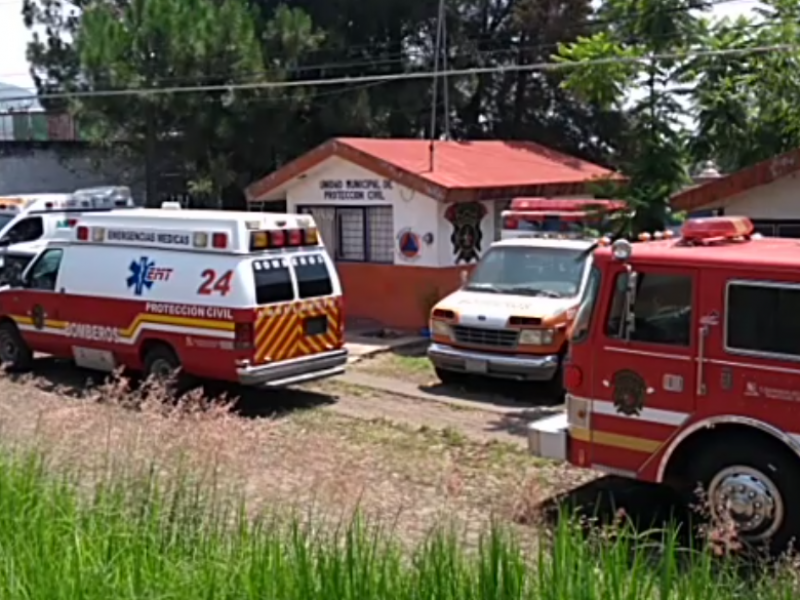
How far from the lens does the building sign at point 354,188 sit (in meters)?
19.4

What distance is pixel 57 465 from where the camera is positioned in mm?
6285

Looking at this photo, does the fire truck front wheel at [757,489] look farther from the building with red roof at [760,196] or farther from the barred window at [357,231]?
the barred window at [357,231]

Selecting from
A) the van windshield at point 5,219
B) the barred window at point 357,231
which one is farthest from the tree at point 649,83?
the van windshield at point 5,219

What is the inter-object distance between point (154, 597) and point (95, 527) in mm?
846

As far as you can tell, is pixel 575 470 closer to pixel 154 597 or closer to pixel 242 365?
pixel 242 365

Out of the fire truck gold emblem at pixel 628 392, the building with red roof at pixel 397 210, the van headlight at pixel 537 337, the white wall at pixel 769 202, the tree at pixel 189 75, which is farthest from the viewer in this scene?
the tree at pixel 189 75

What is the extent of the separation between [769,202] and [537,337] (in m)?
3.22

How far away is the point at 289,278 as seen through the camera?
1292 centimetres

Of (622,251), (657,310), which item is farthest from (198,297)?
(657,310)

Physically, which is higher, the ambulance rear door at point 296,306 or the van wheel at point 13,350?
the ambulance rear door at point 296,306

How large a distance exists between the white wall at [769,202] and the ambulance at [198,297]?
16.3 ft

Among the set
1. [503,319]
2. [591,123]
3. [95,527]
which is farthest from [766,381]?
[591,123]

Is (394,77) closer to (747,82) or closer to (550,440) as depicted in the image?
(747,82)

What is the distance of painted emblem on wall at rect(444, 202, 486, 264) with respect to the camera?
62.7 ft
